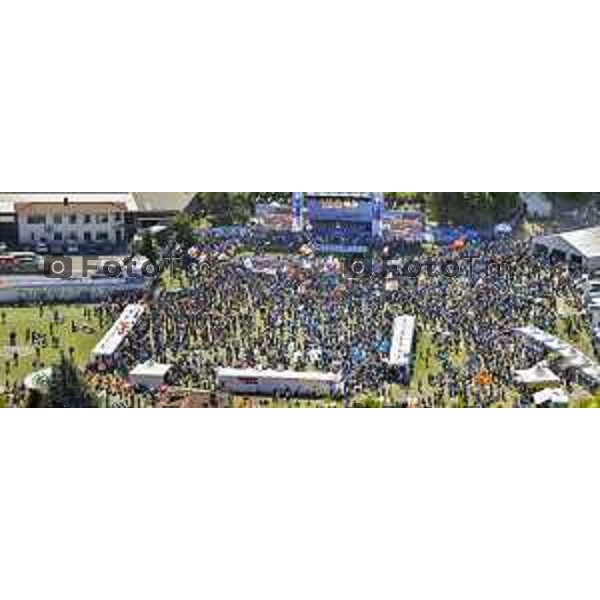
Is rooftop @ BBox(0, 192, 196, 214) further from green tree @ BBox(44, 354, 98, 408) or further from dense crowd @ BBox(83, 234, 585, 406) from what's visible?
green tree @ BBox(44, 354, 98, 408)

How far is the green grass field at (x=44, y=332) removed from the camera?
12.3 m

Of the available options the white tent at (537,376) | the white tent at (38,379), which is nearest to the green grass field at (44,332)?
the white tent at (38,379)

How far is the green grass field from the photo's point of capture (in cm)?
1230

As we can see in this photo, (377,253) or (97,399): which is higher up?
(377,253)

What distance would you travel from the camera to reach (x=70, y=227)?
1288cm

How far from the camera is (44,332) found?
1258 cm

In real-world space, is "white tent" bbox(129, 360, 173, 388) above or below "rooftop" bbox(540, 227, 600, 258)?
below

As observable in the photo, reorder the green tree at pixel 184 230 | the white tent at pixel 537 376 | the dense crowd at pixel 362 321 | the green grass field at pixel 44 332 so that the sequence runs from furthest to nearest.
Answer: the green tree at pixel 184 230 → the green grass field at pixel 44 332 → the dense crowd at pixel 362 321 → the white tent at pixel 537 376

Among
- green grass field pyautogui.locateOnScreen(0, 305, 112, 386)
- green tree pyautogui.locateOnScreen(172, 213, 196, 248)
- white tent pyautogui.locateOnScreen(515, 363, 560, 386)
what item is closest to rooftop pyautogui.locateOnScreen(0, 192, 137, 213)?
green tree pyautogui.locateOnScreen(172, 213, 196, 248)

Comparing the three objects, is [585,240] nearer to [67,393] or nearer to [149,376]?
[149,376]

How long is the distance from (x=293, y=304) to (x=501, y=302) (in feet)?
7.03

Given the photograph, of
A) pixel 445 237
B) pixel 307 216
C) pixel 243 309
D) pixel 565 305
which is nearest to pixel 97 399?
pixel 243 309

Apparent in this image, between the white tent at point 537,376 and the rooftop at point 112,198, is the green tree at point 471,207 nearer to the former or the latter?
the white tent at point 537,376

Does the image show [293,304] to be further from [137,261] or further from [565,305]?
[565,305]
